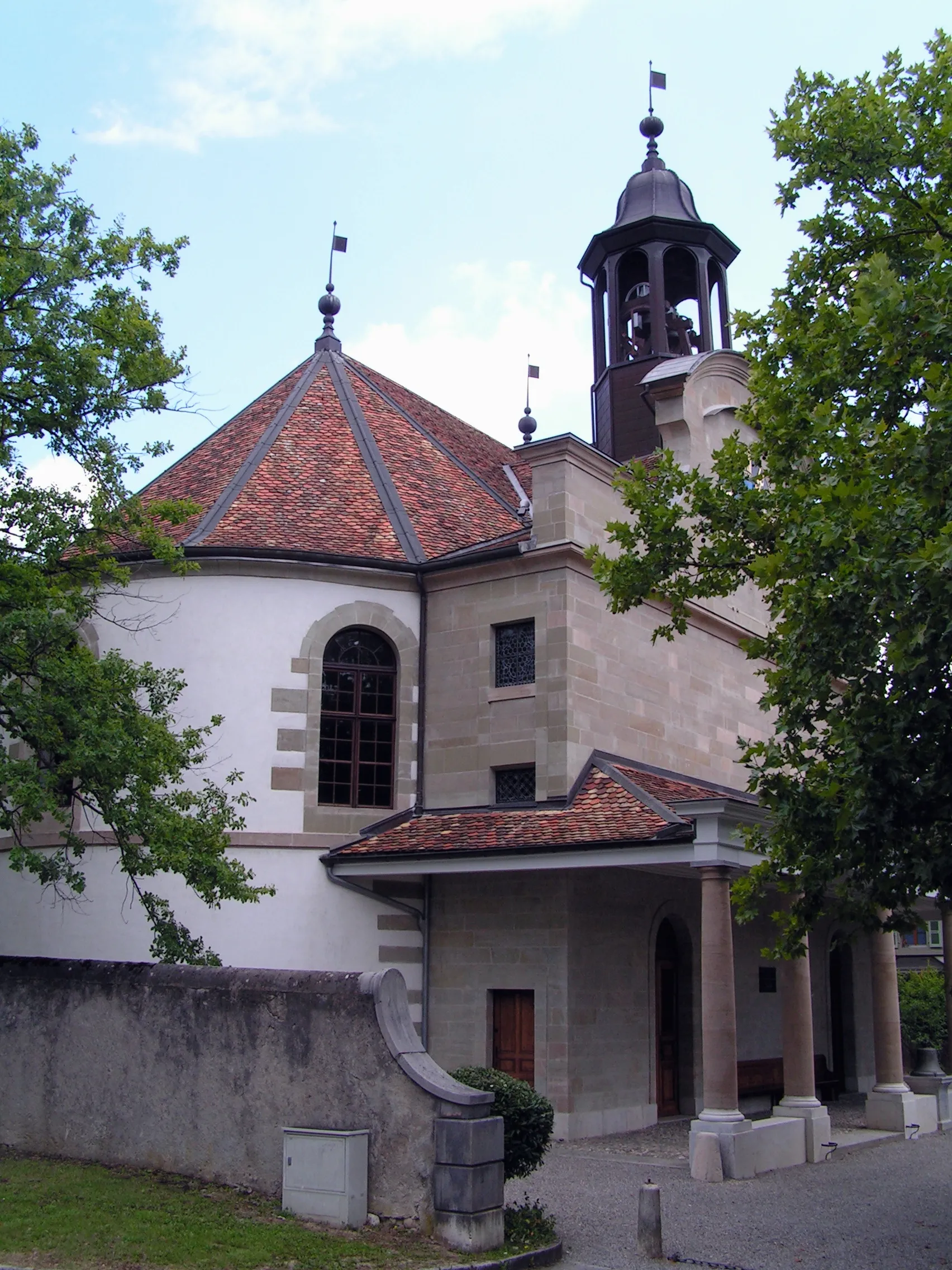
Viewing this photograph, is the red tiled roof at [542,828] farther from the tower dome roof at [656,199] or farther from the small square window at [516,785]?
the tower dome roof at [656,199]

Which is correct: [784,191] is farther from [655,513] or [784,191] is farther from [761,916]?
[761,916]

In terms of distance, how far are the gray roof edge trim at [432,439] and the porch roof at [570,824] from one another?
6.61 metres

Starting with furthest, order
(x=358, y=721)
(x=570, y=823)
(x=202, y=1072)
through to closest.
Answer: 1. (x=358, y=721)
2. (x=570, y=823)
3. (x=202, y=1072)

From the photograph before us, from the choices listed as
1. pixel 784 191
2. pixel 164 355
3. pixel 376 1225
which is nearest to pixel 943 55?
pixel 784 191

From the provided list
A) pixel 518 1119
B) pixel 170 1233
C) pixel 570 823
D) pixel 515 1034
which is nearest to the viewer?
pixel 170 1233

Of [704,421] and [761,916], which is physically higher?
[704,421]

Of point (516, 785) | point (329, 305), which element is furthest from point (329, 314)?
point (516, 785)

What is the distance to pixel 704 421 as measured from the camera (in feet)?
76.1

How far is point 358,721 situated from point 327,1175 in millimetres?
9841

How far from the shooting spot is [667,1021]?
19.1 metres

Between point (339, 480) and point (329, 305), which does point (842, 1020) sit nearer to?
point (339, 480)

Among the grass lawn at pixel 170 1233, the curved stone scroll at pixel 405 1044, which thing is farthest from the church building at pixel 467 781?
the grass lawn at pixel 170 1233

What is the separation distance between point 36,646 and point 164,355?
3.87 meters

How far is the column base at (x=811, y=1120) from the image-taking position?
15.6 m
